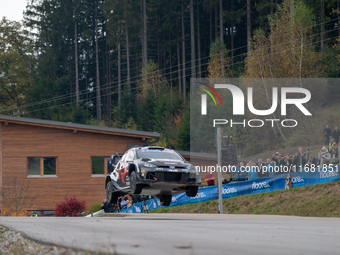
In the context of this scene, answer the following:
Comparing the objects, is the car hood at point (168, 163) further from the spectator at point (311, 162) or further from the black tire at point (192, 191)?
the spectator at point (311, 162)

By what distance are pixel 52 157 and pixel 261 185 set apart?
15876mm

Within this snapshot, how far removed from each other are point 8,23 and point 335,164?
71182 millimetres

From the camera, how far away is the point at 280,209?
30.4m

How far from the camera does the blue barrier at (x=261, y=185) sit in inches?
1204

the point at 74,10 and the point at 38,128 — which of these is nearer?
the point at 38,128

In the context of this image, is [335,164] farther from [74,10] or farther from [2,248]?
[74,10]

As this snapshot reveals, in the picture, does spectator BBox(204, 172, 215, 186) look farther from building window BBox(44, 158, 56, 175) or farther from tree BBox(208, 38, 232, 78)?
tree BBox(208, 38, 232, 78)

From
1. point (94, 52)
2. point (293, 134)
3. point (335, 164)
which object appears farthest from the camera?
point (94, 52)

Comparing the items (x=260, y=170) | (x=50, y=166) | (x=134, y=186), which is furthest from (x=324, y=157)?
A: (x=50, y=166)

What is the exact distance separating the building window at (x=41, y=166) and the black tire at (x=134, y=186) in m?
23.3

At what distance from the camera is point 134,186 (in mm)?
18281

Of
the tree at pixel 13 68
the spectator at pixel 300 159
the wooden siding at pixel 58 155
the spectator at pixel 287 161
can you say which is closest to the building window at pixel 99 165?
the wooden siding at pixel 58 155

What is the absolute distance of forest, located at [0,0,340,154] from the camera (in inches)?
2238

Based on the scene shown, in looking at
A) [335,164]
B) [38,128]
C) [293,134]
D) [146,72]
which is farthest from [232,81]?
[335,164]
